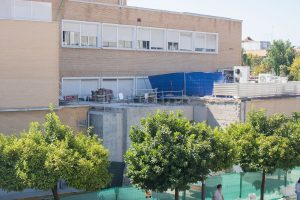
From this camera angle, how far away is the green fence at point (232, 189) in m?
15.4

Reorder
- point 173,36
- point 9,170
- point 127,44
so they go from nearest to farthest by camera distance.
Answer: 1. point 9,170
2. point 127,44
3. point 173,36

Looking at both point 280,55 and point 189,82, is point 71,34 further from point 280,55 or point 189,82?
point 280,55

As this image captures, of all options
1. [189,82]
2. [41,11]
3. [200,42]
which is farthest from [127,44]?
[41,11]

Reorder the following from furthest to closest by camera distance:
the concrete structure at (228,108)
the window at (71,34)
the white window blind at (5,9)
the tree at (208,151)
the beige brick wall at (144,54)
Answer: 1. the beige brick wall at (144,54)
2. the window at (71,34)
3. the concrete structure at (228,108)
4. the white window blind at (5,9)
5. the tree at (208,151)

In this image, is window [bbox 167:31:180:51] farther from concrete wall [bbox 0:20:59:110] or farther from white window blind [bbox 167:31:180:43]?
concrete wall [bbox 0:20:59:110]

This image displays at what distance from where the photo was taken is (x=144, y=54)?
2839 centimetres

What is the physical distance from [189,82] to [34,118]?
394 inches

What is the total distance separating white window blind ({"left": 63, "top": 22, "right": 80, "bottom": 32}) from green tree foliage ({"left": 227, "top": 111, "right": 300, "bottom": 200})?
11062 millimetres

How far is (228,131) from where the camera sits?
56.7ft

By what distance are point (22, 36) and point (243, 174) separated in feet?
31.1

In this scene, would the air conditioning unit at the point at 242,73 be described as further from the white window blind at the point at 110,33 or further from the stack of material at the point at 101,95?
the stack of material at the point at 101,95

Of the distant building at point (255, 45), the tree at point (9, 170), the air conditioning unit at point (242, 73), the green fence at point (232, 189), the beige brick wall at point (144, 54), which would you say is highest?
the distant building at point (255, 45)

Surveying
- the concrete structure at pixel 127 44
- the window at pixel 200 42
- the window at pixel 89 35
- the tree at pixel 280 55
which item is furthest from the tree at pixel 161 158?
the tree at pixel 280 55

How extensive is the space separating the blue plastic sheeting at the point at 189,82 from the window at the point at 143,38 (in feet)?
6.53
